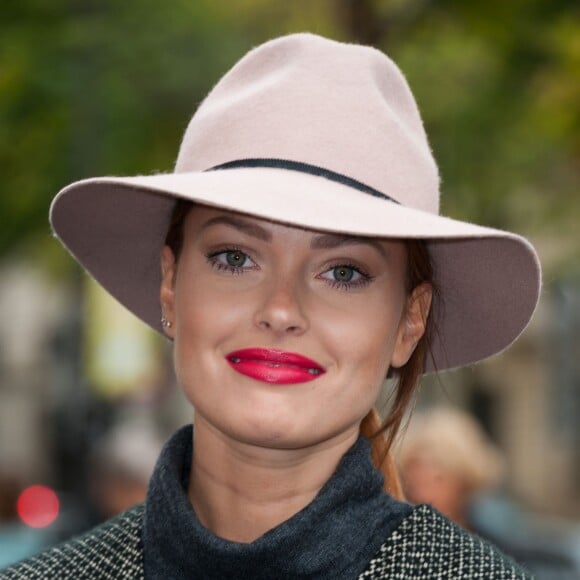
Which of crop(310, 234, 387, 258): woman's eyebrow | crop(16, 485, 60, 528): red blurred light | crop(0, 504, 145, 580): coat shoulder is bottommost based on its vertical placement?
crop(16, 485, 60, 528): red blurred light

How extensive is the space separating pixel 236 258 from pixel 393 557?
64 centimetres

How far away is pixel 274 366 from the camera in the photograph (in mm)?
3047

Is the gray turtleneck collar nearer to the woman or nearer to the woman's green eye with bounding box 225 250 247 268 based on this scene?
the woman

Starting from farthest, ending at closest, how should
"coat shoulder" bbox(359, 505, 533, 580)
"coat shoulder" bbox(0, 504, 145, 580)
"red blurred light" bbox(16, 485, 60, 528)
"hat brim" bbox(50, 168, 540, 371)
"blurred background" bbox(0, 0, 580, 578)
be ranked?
"blurred background" bbox(0, 0, 580, 578) → "red blurred light" bbox(16, 485, 60, 528) → "coat shoulder" bbox(0, 504, 145, 580) → "coat shoulder" bbox(359, 505, 533, 580) → "hat brim" bbox(50, 168, 540, 371)

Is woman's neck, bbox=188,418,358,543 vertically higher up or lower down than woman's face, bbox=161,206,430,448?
lower down

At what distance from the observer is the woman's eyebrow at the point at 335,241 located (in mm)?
3135

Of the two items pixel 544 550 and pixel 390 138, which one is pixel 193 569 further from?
pixel 544 550

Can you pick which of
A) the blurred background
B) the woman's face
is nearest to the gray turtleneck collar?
the woman's face

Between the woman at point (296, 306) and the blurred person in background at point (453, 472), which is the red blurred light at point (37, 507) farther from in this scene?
the woman at point (296, 306)

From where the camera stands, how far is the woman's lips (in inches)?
120

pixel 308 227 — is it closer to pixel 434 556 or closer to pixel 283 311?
pixel 283 311

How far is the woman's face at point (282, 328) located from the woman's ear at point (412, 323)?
0.26 ft

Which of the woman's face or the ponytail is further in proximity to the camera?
the ponytail

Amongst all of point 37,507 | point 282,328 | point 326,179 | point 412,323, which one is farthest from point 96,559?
point 37,507
